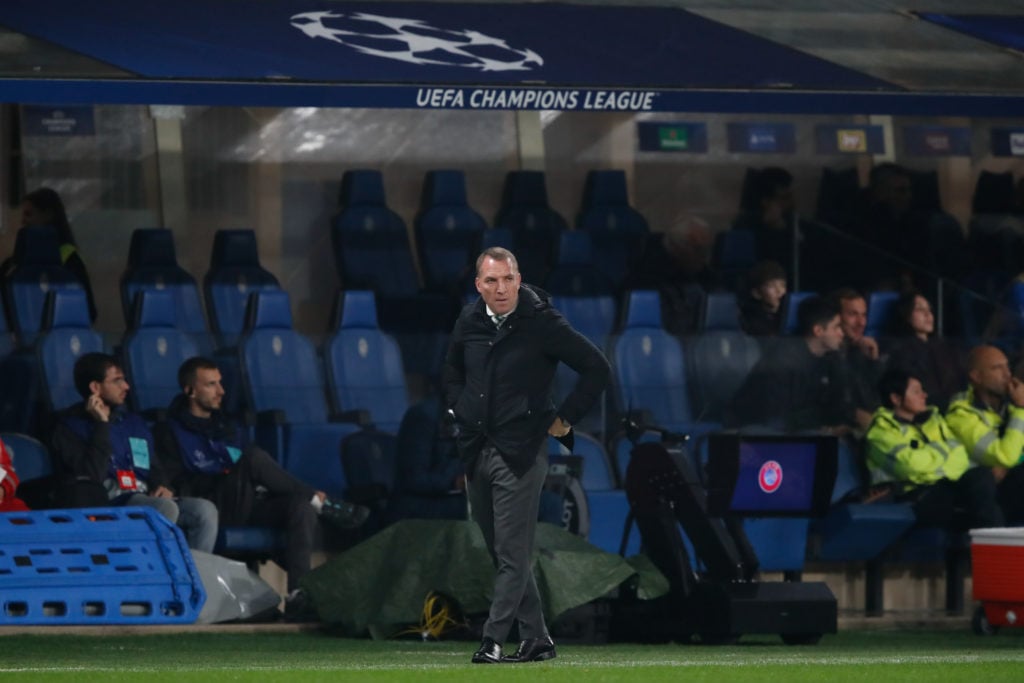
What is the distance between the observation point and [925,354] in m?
13.0

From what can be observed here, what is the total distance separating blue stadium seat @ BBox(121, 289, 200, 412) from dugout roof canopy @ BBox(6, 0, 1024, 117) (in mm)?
1507

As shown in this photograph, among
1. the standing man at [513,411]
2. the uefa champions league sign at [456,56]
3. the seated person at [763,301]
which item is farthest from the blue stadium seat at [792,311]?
the standing man at [513,411]

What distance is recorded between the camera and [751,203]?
44.4ft

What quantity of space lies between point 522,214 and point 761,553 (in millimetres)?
2651

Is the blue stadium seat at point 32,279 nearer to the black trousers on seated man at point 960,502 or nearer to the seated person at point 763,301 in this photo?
the seated person at point 763,301

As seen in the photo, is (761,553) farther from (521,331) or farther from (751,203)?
(521,331)

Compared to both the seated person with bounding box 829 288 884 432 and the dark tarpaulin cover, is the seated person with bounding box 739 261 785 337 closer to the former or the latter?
the seated person with bounding box 829 288 884 432

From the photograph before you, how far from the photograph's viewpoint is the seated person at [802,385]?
12.5 metres

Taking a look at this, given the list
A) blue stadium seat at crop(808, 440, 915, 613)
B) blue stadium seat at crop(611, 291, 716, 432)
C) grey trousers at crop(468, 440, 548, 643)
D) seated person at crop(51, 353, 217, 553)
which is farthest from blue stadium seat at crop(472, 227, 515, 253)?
grey trousers at crop(468, 440, 548, 643)

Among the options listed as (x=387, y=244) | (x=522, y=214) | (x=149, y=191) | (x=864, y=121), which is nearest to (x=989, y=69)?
(x=864, y=121)

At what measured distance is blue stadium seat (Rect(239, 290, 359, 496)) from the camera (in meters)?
11.9

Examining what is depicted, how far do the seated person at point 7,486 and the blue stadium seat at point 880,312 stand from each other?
5.19 m

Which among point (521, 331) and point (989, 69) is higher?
point (989, 69)

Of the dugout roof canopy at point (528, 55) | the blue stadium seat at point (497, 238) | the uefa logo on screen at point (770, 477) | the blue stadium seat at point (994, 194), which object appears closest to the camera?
the uefa logo on screen at point (770, 477)
